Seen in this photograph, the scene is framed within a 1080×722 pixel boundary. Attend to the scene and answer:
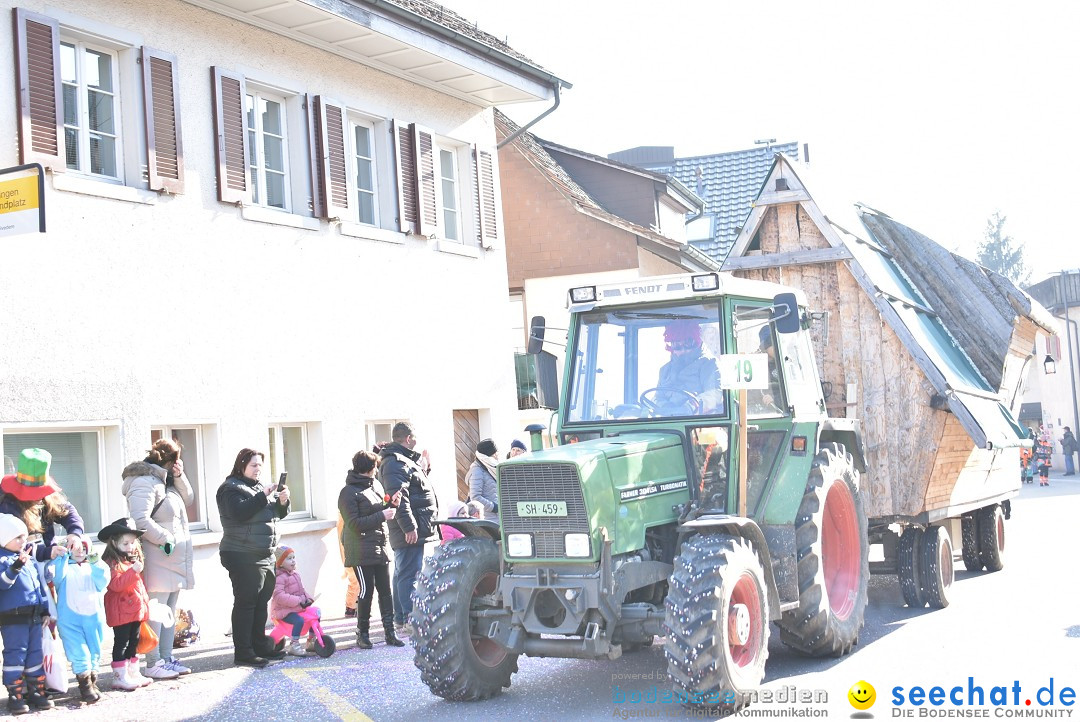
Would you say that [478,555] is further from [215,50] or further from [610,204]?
[610,204]

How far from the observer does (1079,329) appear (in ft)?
158

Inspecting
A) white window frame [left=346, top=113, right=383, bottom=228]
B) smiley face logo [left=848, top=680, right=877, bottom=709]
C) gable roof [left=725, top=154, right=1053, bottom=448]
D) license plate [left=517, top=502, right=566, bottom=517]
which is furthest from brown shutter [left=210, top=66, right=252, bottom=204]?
smiley face logo [left=848, top=680, right=877, bottom=709]

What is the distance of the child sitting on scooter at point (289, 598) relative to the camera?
10477 millimetres

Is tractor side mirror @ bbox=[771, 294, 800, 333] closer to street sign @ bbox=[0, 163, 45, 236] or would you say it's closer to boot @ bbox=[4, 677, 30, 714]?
street sign @ bbox=[0, 163, 45, 236]

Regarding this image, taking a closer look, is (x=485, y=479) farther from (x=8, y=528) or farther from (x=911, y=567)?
(x=8, y=528)

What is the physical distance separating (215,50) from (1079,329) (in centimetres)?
4240

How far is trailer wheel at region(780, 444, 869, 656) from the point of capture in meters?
8.67

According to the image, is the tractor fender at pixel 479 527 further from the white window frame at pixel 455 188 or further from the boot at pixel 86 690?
the white window frame at pixel 455 188

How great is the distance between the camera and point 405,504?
36.0 ft

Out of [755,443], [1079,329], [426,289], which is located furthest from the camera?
[1079,329]

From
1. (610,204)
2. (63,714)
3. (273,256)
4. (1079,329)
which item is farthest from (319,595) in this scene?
(1079,329)

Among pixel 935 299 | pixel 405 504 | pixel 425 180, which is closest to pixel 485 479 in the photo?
pixel 405 504

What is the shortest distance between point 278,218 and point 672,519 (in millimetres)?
6571

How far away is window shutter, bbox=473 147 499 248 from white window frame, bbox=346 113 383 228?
199cm
